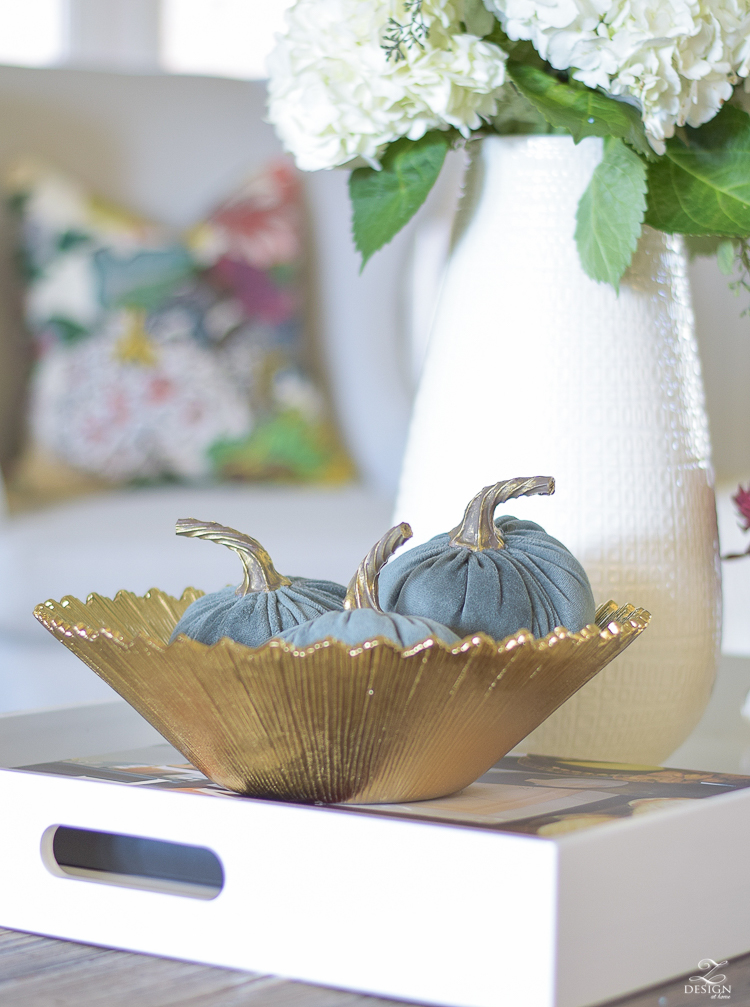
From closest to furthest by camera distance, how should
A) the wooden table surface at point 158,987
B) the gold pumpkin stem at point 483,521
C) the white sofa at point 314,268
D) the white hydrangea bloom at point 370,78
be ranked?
the wooden table surface at point 158,987, the gold pumpkin stem at point 483,521, the white hydrangea bloom at point 370,78, the white sofa at point 314,268

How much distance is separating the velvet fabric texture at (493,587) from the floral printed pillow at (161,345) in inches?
45.8

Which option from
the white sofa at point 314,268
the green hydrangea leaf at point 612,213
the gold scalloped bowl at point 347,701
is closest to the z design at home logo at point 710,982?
the gold scalloped bowl at point 347,701

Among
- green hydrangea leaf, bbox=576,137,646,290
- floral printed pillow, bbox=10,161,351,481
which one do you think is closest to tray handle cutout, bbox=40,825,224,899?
green hydrangea leaf, bbox=576,137,646,290

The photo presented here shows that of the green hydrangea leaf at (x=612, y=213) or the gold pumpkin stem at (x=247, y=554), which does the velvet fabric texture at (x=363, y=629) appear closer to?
the gold pumpkin stem at (x=247, y=554)

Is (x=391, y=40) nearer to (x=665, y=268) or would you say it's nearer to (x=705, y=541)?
(x=665, y=268)

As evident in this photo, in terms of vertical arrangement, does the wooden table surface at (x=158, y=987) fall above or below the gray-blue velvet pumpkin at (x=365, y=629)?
below

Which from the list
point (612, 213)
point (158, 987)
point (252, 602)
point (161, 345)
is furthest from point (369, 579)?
point (161, 345)

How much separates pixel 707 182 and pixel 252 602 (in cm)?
35

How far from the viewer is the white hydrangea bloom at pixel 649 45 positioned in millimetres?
609

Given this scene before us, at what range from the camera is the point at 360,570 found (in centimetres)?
50

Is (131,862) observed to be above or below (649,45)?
below

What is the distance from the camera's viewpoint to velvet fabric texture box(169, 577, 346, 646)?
498 mm

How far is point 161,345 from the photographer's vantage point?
1.67 meters

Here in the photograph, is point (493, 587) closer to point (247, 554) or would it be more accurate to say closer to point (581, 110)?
point (247, 554)
